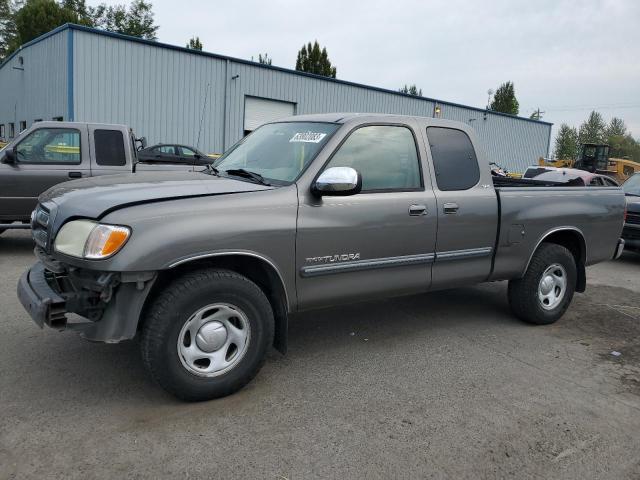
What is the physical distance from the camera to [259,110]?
24609 mm

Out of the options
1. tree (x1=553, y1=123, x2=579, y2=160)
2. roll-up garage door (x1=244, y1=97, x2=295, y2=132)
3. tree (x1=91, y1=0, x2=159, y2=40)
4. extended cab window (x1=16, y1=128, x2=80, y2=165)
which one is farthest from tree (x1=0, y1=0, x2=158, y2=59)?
tree (x1=553, y1=123, x2=579, y2=160)

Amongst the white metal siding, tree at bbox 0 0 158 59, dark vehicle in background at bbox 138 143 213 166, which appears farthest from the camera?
tree at bbox 0 0 158 59

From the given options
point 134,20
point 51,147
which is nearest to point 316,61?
point 134,20

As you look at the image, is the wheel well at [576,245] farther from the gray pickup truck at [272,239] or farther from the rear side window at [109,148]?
the rear side window at [109,148]

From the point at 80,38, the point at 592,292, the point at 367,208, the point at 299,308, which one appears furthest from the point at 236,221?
the point at 80,38

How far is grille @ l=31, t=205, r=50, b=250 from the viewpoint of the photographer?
341 cm

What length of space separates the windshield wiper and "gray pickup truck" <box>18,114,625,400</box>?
0.01 metres

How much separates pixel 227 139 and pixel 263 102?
261cm

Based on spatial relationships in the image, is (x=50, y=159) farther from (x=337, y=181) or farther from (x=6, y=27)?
(x=6, y=27)

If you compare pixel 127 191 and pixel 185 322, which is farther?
pixel 127 191

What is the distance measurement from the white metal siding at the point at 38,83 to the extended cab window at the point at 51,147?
13.2 meters

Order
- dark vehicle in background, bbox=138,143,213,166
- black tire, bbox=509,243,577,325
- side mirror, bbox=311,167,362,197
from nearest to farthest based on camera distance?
side mirror, bbox=311,167,362,197 → black tire, bbox=509,243,577,325 → dark vehicle in background, bbox=138,143,213,166

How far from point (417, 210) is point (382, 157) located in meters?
0.50

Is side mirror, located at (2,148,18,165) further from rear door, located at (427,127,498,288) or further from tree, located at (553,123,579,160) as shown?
tree, located at (553,123,579,160)
